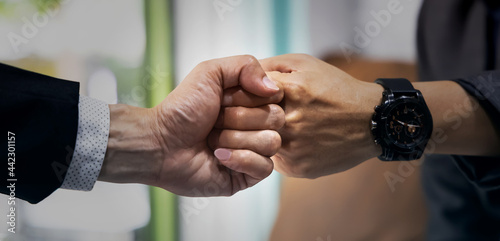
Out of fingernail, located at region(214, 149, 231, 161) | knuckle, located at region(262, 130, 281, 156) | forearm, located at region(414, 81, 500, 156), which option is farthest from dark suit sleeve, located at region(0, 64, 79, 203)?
forearm, located at region(414, 81, 500, 156)

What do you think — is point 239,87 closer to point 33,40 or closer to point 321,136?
point 321,136

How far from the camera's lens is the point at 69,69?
1.01m

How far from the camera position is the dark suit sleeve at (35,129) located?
65 cm

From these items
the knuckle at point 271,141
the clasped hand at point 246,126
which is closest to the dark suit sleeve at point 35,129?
the clasped hand at point 246,126

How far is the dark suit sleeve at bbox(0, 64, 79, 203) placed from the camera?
0.65 meters

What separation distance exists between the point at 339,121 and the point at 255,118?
193mm

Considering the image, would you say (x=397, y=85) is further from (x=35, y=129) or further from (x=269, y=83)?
(x=35, y=129)

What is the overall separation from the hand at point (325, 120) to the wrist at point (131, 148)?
30 centimetres

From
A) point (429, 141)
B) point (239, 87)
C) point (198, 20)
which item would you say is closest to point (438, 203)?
point (429, 141)

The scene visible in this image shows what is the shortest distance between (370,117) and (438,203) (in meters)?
0.50

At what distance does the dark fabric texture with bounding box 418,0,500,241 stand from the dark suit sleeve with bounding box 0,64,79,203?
92 cm

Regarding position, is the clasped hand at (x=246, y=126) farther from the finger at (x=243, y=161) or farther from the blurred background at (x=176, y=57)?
the blurred background at (x=176, y=57)

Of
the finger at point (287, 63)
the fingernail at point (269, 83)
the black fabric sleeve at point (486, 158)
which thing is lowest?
the black fabric sleeve at point (486, 158)

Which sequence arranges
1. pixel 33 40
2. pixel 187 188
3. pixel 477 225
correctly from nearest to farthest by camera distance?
pixel 187 188 < pixel 33 40 < pixel 477 225
